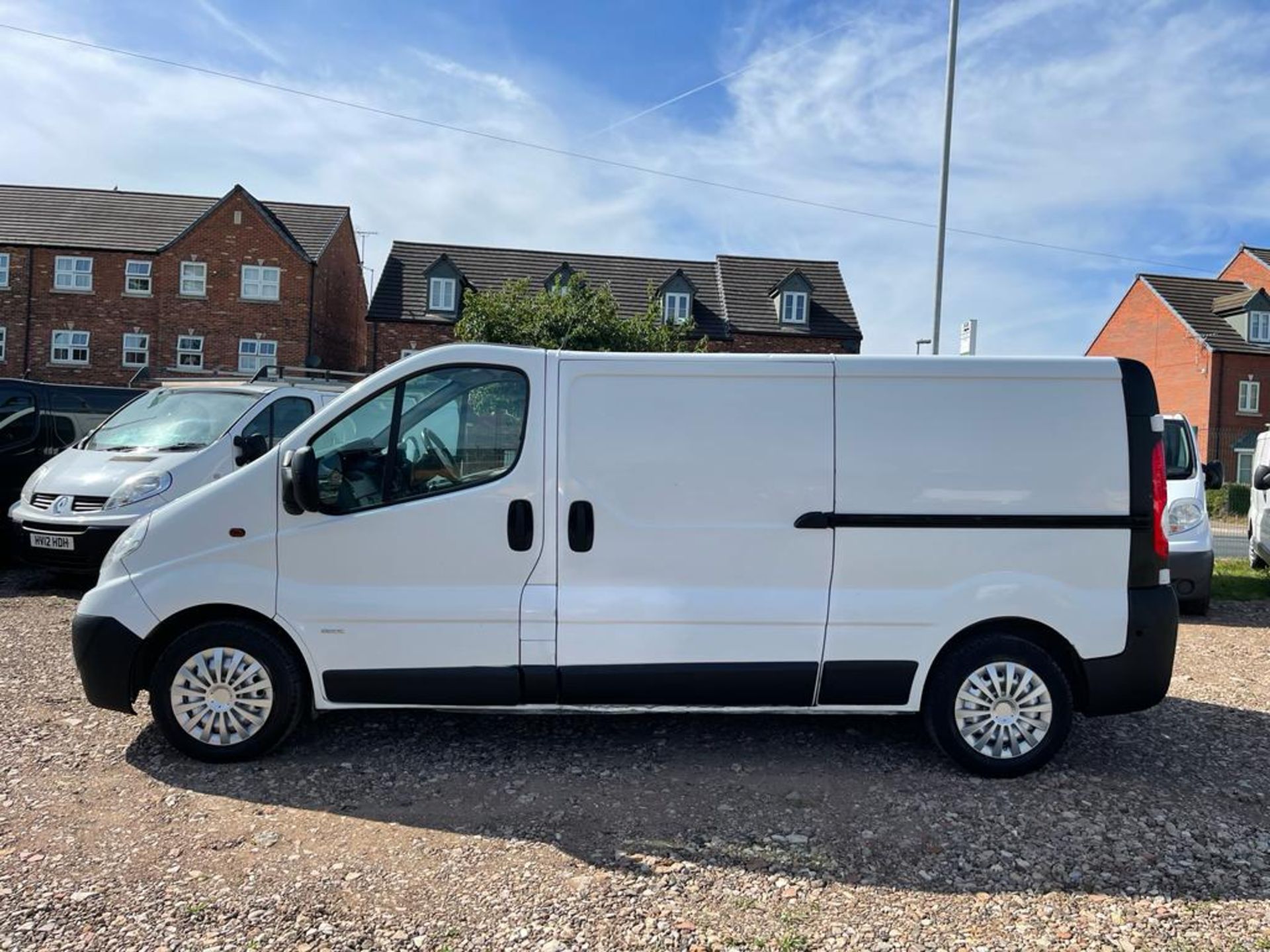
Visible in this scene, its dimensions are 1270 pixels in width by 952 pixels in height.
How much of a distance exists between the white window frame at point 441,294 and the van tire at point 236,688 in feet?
96.1

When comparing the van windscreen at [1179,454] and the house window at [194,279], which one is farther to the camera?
the house window at [194,279]

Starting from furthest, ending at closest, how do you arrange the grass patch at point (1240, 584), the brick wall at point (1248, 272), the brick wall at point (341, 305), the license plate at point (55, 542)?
1. the brick wall at point (1248, 272)
2. the brick wall at point (341, 305)
3. the grass patch at point (1240, 584)
4. the license plate at point (55, 542)

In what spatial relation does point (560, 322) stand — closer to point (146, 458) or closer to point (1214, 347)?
point (146, 458)

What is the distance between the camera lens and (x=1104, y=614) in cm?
423

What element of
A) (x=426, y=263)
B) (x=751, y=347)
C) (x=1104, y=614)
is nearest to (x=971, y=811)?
(x=1104, y=614)

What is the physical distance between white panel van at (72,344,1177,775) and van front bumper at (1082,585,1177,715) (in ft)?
0.04

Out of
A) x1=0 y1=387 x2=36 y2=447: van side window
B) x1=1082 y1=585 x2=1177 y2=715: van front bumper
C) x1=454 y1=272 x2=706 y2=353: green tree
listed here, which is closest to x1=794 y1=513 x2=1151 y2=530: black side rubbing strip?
x1=1082 y1=585 x2=1177 y2=715: van front bumper

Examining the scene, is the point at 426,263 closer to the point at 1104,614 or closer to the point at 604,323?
the point at 604,323

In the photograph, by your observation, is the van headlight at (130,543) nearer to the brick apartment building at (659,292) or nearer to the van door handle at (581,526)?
the van door handle at (581,526)

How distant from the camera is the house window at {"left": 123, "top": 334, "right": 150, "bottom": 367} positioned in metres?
32.0

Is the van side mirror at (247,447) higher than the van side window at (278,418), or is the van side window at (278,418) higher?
the van side window at (278,418)

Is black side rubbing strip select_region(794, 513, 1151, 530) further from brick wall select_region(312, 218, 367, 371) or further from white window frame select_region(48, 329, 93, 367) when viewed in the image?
white window frame select_region(48, 329, 93, 367)

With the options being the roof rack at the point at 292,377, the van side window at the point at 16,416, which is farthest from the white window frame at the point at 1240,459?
the van side window at the point at 16,416

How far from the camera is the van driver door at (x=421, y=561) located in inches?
165
